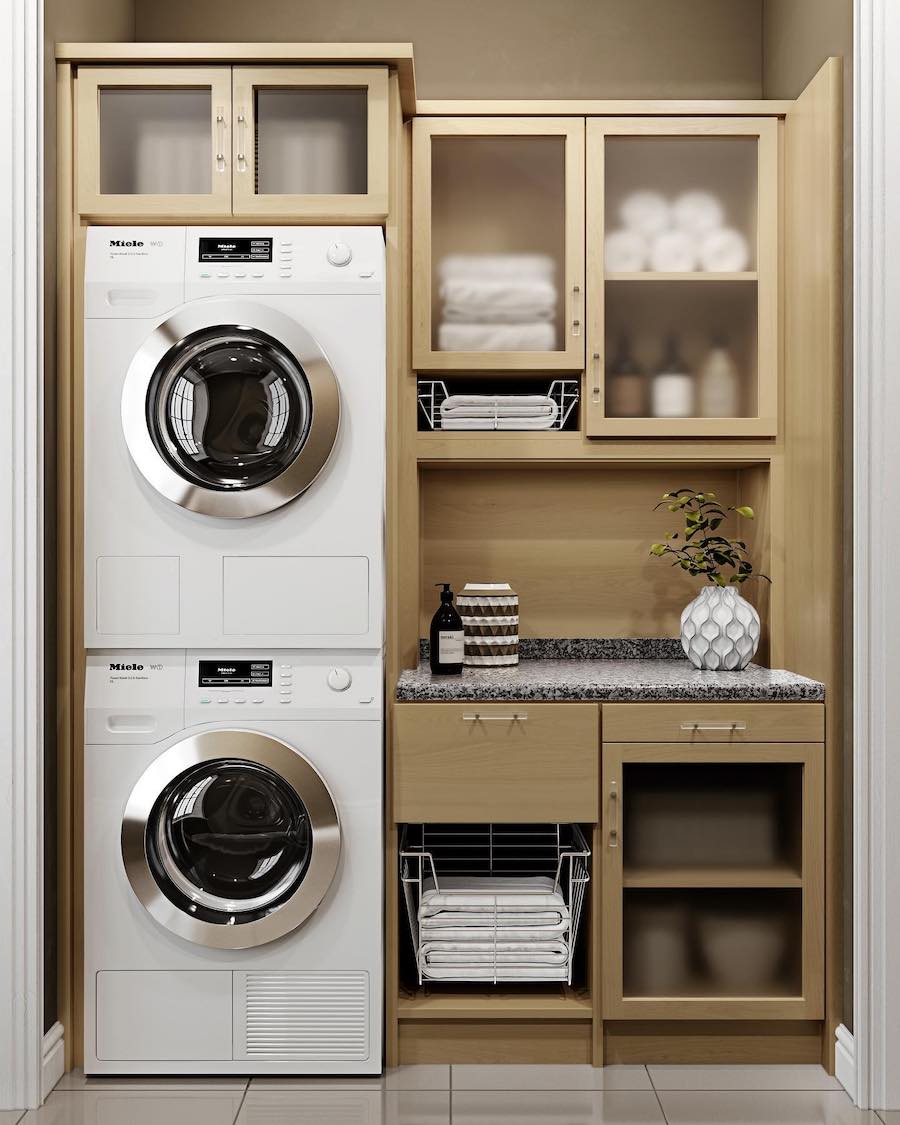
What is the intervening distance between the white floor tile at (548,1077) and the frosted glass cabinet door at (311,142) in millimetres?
1945

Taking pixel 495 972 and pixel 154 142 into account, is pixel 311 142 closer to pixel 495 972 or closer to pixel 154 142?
pixel 154 142

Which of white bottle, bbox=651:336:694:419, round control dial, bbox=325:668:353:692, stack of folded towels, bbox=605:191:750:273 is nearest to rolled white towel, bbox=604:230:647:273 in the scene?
stack of folded towels, bbox=605:191:750:273

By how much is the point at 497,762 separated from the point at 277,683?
0.52m

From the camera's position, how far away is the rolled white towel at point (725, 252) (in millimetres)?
2523

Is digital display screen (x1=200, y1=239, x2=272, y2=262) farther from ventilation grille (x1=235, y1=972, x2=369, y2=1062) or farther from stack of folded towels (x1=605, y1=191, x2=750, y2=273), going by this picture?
ventilation grille (x1=235, y1=972, x2=369, y2=1062)

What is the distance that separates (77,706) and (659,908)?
4.62 ft

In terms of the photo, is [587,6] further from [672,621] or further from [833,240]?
[672,621]

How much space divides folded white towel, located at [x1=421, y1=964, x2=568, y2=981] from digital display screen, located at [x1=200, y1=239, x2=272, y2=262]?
1.66 meters

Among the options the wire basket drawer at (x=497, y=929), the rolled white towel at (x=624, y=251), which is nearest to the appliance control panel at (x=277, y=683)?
the wire basket drawer at (x=497, y=929)

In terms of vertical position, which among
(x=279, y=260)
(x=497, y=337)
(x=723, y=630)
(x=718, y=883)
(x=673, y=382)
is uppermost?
(x=279, y=260)

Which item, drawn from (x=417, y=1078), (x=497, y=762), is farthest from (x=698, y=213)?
(x=417, y=1078)

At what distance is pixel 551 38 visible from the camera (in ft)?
9.31
